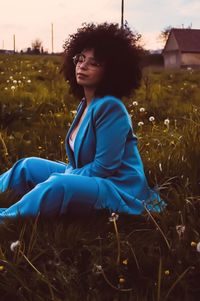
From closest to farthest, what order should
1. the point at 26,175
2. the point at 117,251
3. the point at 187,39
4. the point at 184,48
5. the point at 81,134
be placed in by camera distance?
the point at 117,251, the point at 81,134, the point at 26,175, the point at 184,48, the point at 187,39

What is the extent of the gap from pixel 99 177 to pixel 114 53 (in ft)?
2.55

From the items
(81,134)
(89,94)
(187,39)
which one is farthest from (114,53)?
(187,39)

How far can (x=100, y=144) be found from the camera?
331cm

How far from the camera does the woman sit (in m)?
3.26

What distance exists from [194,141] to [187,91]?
7.42 meters

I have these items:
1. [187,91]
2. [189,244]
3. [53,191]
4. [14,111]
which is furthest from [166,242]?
[187,91]

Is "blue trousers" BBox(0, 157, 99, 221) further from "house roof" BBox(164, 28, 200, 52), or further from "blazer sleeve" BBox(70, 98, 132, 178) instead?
"house roof" BBox(164, 28, 200, 52)

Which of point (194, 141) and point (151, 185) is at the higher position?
point (194, 141)

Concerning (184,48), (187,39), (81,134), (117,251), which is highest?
(187,39)

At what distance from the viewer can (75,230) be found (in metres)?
2.98

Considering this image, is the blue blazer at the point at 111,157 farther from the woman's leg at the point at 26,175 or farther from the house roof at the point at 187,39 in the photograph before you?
the house roof at the point at 187,39

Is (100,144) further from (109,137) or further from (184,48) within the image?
(184,48)

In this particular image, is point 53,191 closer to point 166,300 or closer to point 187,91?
point 166,300

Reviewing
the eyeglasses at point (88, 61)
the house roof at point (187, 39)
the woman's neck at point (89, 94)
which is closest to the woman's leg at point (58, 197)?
the woman's neck at point (89, 94)
